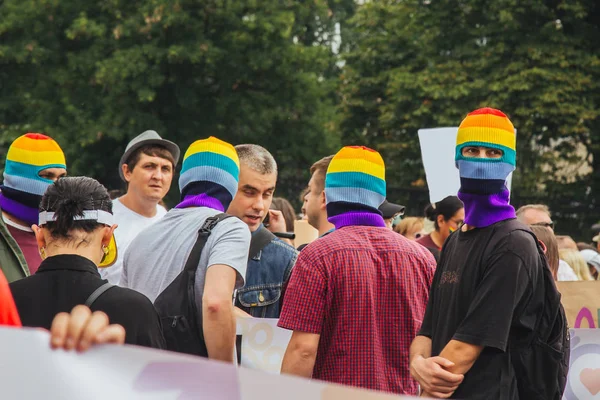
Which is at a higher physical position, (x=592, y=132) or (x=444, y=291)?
(x=592, y=132)

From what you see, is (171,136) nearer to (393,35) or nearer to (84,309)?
(393,35)

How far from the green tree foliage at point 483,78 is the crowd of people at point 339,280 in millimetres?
20983

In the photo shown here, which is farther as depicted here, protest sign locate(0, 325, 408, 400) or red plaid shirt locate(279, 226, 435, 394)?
red plaid shirt locate(279, 226, 435, 394)

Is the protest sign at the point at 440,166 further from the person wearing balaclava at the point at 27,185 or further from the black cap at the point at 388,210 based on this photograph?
the person wearing balaclava at the point at 27,185

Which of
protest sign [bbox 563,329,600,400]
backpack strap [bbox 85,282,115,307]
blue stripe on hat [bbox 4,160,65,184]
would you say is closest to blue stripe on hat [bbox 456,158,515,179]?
backpack strap [bbox 85,282,115,307]

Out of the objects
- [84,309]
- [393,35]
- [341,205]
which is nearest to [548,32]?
[393,35]

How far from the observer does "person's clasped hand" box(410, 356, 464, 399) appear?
3694 millimetres

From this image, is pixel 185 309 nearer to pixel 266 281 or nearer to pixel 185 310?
pixel 185 310

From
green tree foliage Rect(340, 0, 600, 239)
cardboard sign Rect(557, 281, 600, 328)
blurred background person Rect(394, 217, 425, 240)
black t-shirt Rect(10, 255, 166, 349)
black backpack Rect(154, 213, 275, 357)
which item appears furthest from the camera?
green tree foliage Rect(340, 0, 600, 239)

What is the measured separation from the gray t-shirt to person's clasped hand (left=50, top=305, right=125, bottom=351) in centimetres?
194

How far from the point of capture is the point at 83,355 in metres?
2.12

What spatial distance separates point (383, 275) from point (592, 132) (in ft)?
82.9

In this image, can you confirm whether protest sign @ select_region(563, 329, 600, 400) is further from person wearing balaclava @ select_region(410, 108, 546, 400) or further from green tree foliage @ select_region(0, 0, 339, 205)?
green tree foliage @ select_region(0, 0, 339, 205)

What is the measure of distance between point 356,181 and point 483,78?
24.5m
